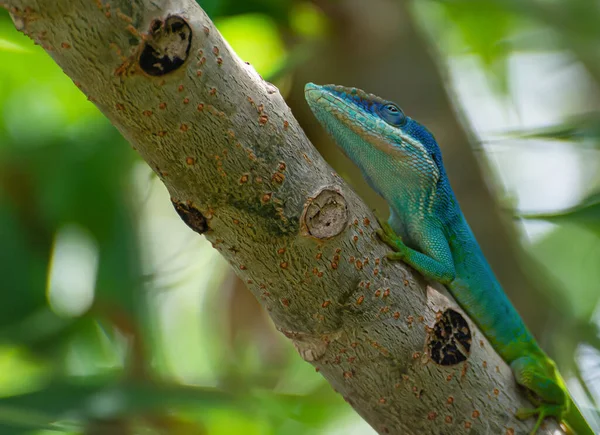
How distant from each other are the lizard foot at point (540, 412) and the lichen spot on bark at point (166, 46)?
1559 mm

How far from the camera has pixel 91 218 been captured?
3564mm

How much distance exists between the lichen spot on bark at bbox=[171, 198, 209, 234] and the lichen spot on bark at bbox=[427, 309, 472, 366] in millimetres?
742

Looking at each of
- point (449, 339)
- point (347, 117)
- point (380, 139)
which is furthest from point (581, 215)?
point (347, 117)

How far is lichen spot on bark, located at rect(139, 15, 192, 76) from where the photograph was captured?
1.26 meters

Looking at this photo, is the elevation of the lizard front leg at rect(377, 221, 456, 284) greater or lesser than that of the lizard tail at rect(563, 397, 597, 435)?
greater

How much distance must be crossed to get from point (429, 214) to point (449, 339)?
2.46 feet

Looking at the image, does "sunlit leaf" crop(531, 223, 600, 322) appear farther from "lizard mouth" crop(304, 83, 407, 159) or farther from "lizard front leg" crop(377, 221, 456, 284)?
"lizard mouth" crop(304, 83, 407, 159)

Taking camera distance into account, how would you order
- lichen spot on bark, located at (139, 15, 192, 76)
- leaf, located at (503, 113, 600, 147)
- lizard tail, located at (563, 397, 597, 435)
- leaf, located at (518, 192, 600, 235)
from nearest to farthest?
1. lichen spot on bark, located at (139, 15, 192, 76)
2. leaf, located at (518, 192, 600, 235)
3. leaf, located at (503, 113, 600, 147)
4. lizard tail, located at (563, 397, 597, 435)

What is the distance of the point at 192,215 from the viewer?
1.53 m

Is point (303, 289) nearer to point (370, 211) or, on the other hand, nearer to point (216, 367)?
point (370, 211)

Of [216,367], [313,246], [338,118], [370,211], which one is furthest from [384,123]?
[216,367]

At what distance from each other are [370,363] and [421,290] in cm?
29

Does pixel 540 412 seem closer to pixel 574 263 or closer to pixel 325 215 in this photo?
pixel 325 215

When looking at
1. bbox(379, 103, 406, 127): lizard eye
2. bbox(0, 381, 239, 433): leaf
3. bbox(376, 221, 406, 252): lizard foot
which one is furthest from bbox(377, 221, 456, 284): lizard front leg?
bbox(0, 381, 239, 433): leaf
